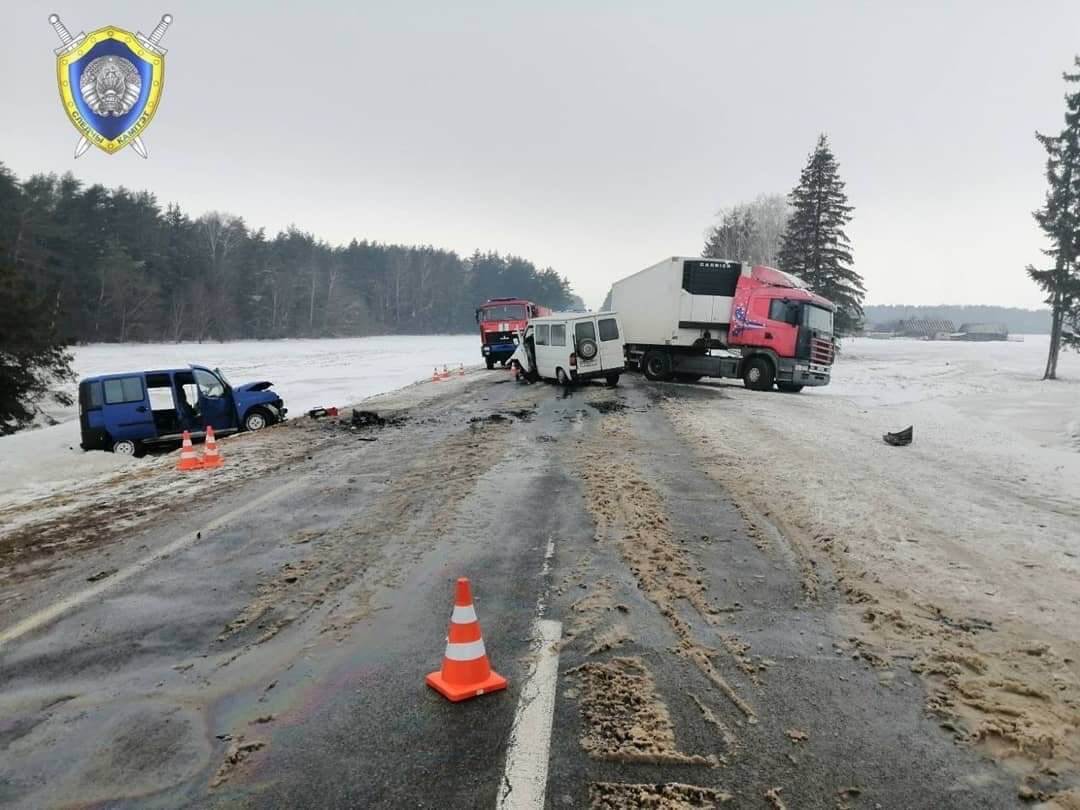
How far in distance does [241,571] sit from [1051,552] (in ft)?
23.7

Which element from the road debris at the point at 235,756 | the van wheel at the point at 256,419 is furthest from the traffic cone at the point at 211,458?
the road debris at the point at 235,756

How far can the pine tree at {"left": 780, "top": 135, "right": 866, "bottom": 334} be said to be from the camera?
150 ft

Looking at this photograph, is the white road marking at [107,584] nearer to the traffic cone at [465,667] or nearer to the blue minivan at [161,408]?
the traffic cone at [465,667]

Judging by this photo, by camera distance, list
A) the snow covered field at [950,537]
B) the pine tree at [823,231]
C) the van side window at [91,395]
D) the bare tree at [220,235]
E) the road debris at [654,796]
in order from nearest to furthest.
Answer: the road debris at [654,796] < the snow covered field at [950,537] < the van side window at [91,395] < the pine tree at [823,231] < the bare tree at [220,235]

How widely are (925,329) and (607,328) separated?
126280 millimetres

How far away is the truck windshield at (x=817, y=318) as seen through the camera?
2103 centimetres

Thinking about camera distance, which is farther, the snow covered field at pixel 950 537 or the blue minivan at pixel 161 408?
the blue minivan at pixel 161 408

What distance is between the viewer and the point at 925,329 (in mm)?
123562

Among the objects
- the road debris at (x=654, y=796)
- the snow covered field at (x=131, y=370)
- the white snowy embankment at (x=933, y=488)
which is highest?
the white snowy embankment at (x=933, y=488)

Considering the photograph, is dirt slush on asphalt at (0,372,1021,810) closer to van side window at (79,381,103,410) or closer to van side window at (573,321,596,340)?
van side window at (79,381,103,410)

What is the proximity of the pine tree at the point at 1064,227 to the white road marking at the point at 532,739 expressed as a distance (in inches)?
1555

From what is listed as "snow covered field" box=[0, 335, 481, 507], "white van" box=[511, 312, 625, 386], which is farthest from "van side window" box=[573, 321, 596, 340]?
"snow covered field" box=[0, 335, 481, 507]

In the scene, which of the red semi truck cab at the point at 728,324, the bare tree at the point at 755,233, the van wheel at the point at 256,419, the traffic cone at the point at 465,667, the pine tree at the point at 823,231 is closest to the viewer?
the traffic cone at the point at 465,667

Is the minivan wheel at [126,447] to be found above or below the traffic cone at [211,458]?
below
